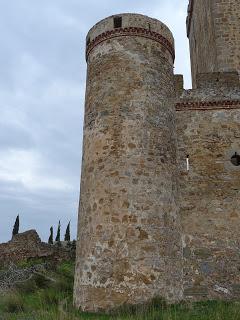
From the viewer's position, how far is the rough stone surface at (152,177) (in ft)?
29.3

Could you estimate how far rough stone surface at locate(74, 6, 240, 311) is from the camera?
29.3 feet

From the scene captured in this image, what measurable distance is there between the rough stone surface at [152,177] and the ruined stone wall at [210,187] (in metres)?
0.03

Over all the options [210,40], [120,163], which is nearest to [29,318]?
[120,163]

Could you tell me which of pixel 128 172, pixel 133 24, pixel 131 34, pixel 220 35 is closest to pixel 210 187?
pixel 128 172

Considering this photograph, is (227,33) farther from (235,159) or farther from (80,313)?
(80,313)

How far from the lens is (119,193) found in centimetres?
932

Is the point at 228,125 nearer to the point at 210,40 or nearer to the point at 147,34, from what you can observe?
the point at 147,34

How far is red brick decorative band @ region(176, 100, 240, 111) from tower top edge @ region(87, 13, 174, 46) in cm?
190

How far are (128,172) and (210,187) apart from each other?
8.42 ft

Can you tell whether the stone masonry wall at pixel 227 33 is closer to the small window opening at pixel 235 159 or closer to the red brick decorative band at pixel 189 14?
the small window opening at pixel 235 159

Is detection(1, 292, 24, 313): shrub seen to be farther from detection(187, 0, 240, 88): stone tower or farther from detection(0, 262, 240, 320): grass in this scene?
detection(187, 0, 240, 88): stone tower

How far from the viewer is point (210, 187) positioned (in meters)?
10.6

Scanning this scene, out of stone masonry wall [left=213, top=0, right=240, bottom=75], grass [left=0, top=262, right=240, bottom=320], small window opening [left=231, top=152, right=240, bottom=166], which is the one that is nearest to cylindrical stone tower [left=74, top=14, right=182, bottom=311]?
grass [left=0, top=262, right=240, bottom=320]

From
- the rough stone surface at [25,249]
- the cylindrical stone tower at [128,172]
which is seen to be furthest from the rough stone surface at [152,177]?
the rough stone surface at [25,249]
